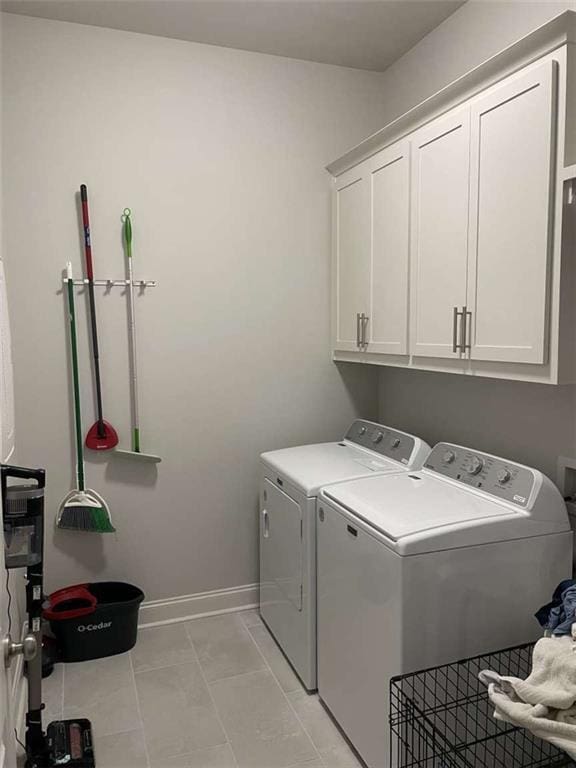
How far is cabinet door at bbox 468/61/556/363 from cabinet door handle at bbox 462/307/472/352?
1 centimetres

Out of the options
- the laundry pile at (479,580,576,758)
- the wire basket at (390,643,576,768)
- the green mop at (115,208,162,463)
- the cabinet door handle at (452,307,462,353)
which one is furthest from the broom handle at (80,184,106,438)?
the laundry pile at (479,580,576,758)

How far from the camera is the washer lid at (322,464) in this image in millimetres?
2385

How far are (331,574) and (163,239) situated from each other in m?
1.70

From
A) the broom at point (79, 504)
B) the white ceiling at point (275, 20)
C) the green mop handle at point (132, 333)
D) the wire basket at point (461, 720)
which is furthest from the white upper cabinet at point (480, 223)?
the broom at point (79, 504)

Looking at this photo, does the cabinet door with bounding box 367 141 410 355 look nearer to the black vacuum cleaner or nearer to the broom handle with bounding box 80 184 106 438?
the broom handle with bounding box 80 184 106 438

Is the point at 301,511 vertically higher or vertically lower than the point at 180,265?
lower

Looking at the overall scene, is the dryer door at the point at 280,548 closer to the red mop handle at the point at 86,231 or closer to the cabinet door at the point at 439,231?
the cabinet door at the point at 439,231

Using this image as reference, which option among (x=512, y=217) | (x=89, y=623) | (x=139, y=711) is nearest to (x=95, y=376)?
(x=89, y=623)

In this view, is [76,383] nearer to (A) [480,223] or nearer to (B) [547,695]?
(A) [480,223]

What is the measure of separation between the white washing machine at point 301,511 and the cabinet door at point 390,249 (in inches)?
18.0

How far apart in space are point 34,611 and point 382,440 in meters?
1.61

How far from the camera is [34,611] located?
5.97 feet

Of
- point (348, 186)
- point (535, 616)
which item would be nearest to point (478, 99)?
point (348, 186)

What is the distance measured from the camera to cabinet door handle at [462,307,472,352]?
207 centimetres
